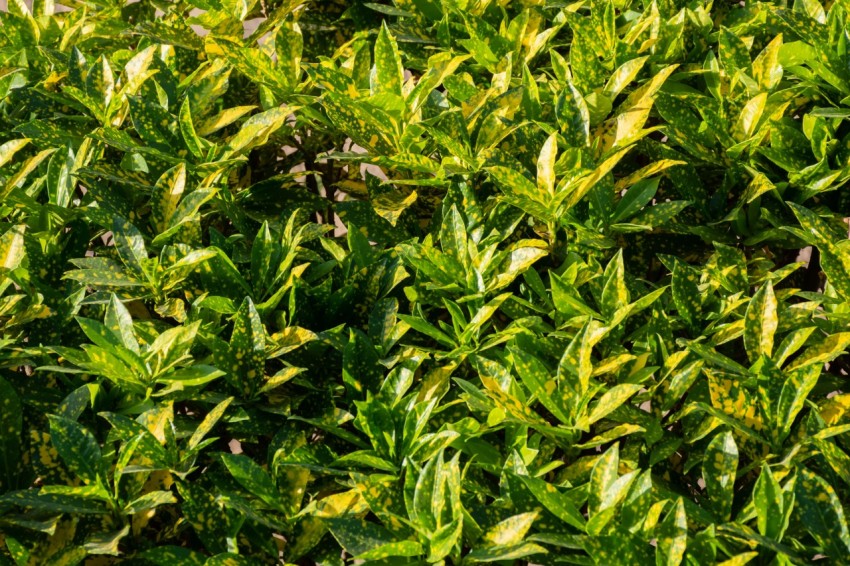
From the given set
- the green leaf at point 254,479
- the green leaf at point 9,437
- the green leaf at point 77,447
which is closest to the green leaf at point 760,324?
the green leaf at point 254,479

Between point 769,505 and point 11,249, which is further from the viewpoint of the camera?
point 11,249

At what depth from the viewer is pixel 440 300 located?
70.7 inches

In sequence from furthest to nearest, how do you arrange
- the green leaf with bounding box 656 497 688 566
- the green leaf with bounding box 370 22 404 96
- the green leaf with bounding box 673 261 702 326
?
1. the green leaf with bounding box 370 22 404 96
2. the green leaf with bounding box 673 261 702 326
3. the green leaf with bounding box 656 497 688 566

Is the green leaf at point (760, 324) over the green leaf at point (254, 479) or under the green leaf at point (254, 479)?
over

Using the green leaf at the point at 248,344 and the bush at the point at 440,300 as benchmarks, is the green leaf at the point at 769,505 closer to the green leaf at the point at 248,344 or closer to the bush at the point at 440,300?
the bush at the point at 440,300

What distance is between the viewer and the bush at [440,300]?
4.73 ft

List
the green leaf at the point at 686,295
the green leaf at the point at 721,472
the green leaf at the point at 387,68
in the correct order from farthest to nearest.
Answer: the green leaf at the point at 387,68 → the green leaf at the point at 686,295 → the green leaf at the point at 721,472

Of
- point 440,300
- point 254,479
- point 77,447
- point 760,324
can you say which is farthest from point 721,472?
point 77,447

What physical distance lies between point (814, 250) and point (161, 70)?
1.43 meters

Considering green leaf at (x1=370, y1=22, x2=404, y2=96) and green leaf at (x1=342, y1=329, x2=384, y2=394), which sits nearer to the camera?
green leaf at (x1=342, y1=329, x2=384, y2=394)

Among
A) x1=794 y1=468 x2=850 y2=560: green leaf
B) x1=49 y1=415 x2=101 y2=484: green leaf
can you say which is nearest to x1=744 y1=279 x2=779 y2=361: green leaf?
x1=794 y1=468 x2=850 y2=560: green leaf

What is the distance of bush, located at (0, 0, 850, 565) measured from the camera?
1442 millimetres

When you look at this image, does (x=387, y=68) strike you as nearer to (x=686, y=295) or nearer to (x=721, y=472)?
(x=686, y=295)

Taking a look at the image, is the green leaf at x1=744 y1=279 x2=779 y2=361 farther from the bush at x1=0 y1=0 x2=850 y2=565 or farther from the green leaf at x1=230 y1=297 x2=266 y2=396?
the green leaf at x1=230 y1=297 x2=266 y2=396
